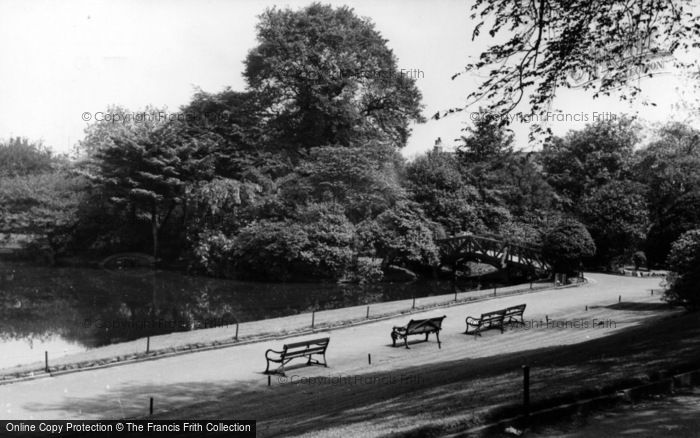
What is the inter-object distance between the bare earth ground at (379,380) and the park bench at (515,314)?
22.7 inches

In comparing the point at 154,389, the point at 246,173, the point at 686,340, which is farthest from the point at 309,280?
the point at 686,340

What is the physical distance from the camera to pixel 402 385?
35.6 feet

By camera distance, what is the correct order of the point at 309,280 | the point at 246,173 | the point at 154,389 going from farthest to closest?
the point at 246,173 → the point at 309,280 → the point at 154,389

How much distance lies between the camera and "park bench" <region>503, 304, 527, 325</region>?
17.8 metres

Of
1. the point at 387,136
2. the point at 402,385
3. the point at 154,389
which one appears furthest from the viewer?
the point at 387,136

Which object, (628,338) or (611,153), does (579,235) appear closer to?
(628,338)

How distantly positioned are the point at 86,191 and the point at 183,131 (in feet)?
32.3

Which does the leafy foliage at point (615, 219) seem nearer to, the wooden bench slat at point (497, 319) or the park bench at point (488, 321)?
the wooden bench slat at point (497, 319)

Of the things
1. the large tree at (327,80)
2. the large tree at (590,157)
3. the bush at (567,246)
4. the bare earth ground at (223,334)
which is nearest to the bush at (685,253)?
the bare earth ground at (223,334)

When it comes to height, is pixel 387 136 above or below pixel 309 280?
above

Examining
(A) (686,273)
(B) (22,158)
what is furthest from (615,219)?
(B) (22,158)

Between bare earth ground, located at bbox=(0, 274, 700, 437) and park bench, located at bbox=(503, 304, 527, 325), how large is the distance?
577 millimetres

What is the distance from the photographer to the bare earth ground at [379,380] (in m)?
8.28

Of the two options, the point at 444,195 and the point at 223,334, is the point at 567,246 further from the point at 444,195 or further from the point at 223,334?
the point at 223,334
